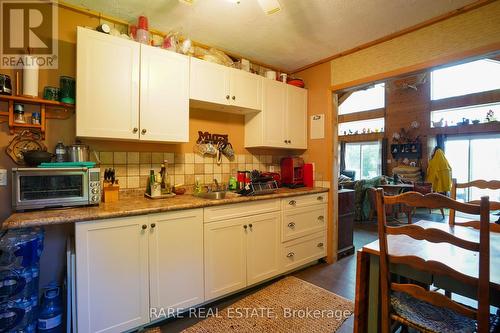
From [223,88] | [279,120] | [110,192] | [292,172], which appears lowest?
[110,192]

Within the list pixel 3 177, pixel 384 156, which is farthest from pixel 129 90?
pixel 384 156

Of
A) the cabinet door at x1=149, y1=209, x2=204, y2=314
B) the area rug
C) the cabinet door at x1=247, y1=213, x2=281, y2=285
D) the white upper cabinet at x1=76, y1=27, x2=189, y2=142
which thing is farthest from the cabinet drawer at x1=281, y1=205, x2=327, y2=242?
the white upper cabinet at x1=76, y1=27, x2=189, y2=142

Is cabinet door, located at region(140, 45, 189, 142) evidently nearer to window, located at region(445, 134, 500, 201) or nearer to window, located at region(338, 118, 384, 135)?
window, located at region(445, 134, 500, 201)

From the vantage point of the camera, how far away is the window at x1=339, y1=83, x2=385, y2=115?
25.6 feet

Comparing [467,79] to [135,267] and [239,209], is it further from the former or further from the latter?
[135,267]

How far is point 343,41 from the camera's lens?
2.49 m

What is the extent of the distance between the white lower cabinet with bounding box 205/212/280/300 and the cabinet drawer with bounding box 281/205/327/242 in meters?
0.13

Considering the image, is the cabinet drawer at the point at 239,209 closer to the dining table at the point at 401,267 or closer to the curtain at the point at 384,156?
the dining table at the point at 401,267

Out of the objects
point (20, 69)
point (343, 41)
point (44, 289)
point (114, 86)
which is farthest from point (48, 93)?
point (343, 41)

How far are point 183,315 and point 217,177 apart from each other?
4.42 ft

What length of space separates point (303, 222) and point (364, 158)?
6.76m

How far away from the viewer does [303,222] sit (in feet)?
8.76

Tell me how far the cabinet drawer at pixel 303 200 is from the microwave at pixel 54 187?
166 cm

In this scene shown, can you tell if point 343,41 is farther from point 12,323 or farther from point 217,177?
point 12,323
